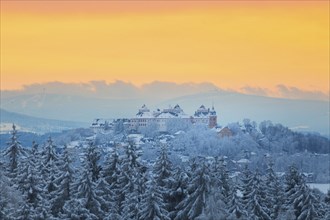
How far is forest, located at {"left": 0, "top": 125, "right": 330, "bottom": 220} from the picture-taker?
29.7 m

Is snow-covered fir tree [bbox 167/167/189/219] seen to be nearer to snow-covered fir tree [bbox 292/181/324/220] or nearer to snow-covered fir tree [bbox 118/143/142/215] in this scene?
snow-covered fir tree [bbox 118/143/142/215]

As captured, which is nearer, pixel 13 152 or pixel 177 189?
pixel 177 189

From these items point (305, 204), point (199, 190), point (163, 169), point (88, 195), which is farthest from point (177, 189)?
point (305, 204)

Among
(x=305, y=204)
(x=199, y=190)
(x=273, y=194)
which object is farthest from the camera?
(x=273, y=194)

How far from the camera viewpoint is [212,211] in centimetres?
2419

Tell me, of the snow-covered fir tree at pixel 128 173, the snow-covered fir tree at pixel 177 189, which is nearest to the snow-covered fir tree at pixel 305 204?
the snow-covered fir tree at pixel 177 189

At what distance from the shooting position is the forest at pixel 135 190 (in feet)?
97.4

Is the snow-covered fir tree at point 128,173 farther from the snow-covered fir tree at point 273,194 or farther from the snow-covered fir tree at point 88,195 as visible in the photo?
the snow-covered fir tree at point 273,194

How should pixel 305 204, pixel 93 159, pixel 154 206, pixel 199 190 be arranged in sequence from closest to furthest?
pixel 199 190
pixel 154 206
pixel 305 204
pixel 93 159

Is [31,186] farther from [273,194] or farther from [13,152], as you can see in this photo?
[273,194]

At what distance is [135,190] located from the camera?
3378 centimetres

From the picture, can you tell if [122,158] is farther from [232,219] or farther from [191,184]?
[232,219]

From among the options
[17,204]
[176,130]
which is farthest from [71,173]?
[176,130]

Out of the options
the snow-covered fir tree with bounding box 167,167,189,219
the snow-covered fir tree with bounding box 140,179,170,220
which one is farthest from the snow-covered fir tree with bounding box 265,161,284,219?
the snow-covered fir tree with bounding box 140,179,170,220
